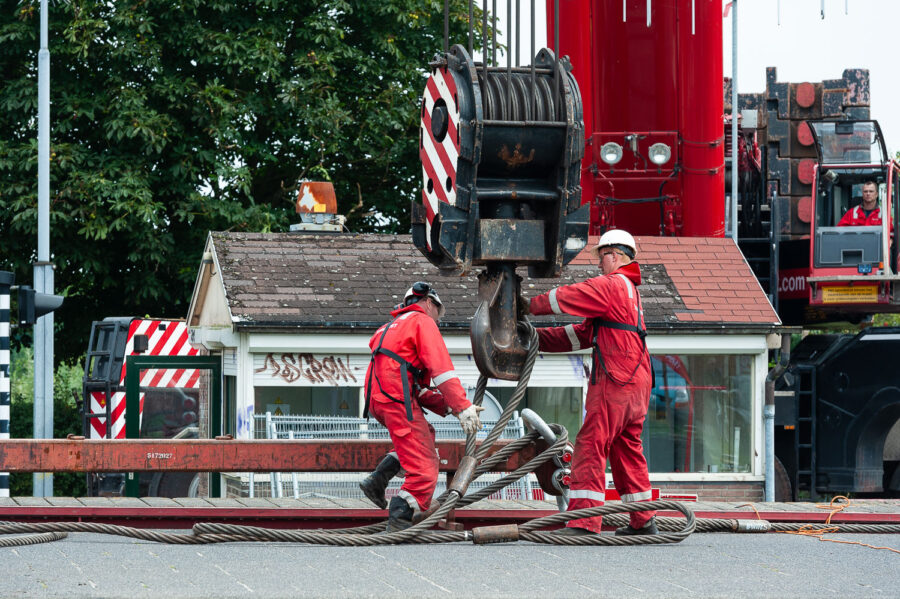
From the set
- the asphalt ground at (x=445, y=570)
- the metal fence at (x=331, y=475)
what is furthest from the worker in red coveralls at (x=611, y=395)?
the metal fence at (x=331, y=475)

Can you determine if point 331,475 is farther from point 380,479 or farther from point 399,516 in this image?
point 399,516

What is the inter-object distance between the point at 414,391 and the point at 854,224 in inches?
374

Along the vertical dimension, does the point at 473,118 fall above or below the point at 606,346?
above

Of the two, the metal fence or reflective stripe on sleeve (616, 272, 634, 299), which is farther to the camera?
the metal fence

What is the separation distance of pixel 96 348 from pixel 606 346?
10.8 metres

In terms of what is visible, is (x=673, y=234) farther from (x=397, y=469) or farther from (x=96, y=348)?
(x=397, y=469)

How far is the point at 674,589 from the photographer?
5.81 m

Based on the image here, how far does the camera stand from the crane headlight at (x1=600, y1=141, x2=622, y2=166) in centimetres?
1503

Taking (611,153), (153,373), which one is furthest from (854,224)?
(153,373)

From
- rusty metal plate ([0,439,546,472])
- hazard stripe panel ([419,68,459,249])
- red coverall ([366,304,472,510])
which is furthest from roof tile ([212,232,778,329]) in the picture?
hazard stripe panel ([419,68,459,249])

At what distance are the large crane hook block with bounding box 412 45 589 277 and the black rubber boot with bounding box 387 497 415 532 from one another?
1349mm

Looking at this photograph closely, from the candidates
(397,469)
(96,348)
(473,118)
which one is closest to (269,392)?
(96,348)

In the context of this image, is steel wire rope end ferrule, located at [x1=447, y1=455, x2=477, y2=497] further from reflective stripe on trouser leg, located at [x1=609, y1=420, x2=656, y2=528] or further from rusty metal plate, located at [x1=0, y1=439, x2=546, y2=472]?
reflective stripe on trouser leg, located at [x1=609, y1=420, x2=656, y2=528]

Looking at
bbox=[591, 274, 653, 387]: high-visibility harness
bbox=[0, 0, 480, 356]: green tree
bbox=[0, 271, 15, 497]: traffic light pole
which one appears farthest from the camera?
bbox=[0, 0, 480, 356]: green tree
